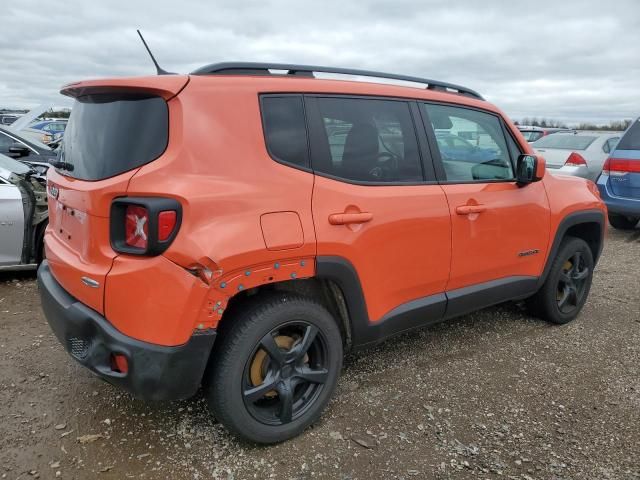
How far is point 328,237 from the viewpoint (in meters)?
2.52

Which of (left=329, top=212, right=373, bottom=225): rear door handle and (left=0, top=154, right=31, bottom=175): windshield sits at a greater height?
(left=329, top=212, right=373, bottom=225): rear door handle

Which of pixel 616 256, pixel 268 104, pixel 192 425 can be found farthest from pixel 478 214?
pixel 616 256

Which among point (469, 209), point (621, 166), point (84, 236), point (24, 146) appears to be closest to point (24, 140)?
point (24, 146)

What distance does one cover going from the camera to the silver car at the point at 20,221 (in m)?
4.55

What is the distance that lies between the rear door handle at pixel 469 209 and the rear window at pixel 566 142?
299 inches

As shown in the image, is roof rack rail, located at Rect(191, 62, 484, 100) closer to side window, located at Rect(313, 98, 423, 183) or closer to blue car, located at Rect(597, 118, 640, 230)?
side window, located at Rect(313, 98, 423, 183)

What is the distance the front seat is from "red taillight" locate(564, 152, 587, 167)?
7618 mm

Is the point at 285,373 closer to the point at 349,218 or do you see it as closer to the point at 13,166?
the point at 349,218

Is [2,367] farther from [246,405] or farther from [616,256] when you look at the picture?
[616,256]

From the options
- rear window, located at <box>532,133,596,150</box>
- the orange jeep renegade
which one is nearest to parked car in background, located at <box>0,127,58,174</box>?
the orange jeep renegade

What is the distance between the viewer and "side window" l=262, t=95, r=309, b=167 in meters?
2.46

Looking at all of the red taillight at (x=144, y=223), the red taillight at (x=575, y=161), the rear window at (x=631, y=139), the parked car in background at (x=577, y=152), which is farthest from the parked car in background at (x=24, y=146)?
the red taillight at (x=575, y=161)

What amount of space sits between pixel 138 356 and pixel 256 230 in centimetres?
72

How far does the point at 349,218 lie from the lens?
259 cm
